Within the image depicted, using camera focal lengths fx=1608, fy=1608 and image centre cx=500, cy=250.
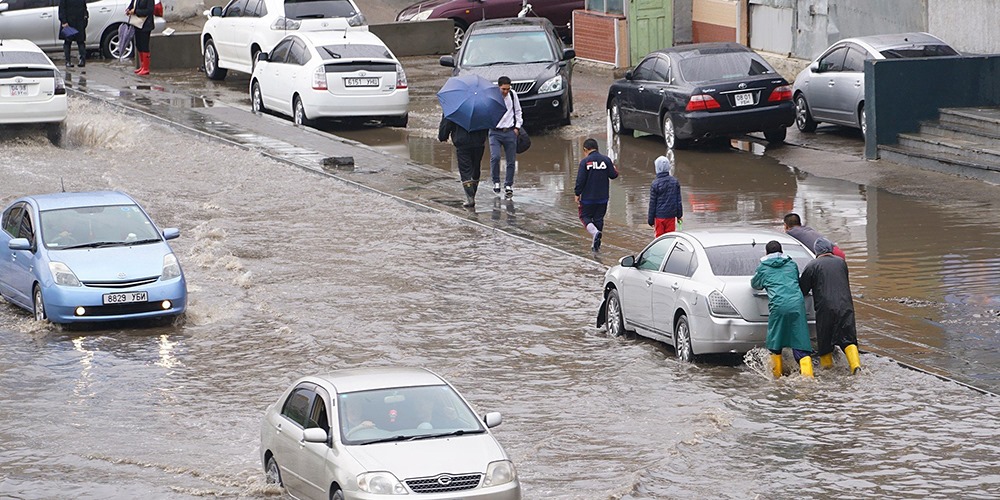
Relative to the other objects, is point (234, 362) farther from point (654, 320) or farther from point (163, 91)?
point (163, 91)

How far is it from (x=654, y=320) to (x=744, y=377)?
1.46m

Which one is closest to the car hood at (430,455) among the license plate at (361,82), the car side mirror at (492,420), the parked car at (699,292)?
the car side mirror at (492,420)

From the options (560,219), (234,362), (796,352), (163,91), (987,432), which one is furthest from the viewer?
(163,91)

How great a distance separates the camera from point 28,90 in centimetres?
2862

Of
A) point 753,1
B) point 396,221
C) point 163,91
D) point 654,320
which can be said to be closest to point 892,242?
point 654,320

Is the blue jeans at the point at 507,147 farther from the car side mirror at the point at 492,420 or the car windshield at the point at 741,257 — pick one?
the car side mirror at the point at 492,420

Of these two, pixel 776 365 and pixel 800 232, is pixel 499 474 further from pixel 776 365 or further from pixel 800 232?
pixel 800 232

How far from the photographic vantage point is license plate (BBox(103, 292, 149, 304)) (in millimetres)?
17109

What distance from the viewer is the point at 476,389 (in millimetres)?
14609

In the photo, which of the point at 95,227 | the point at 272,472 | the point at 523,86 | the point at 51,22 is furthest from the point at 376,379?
the point at 51,22

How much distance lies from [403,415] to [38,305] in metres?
7.94

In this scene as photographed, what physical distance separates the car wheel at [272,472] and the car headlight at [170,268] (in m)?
6.01

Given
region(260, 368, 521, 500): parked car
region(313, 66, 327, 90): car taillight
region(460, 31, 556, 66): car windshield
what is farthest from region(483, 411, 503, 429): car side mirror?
region(460, 31, 556, 66): car windshield

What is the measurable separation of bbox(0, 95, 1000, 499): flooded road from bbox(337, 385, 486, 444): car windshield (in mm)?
1158
